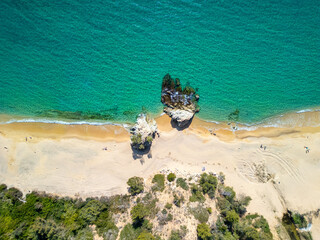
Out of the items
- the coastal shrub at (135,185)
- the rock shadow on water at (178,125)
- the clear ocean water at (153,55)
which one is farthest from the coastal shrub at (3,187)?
the rock shadow on water at (178,125)

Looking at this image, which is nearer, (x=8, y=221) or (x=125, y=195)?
(x=8, y=221)

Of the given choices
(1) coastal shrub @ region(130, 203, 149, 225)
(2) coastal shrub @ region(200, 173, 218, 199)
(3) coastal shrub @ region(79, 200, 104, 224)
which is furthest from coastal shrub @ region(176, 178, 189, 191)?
(3) coastal shrub @ region(79, 200, 104, 224)

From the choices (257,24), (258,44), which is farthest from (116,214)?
(257,24)

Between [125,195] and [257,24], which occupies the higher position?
[257,24]

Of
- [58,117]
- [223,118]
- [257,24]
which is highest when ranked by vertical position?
[257,24]

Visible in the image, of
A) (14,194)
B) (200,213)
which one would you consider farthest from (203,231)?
(14,194)

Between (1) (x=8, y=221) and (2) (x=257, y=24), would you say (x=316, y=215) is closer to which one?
(2) (x=257, y=24)
